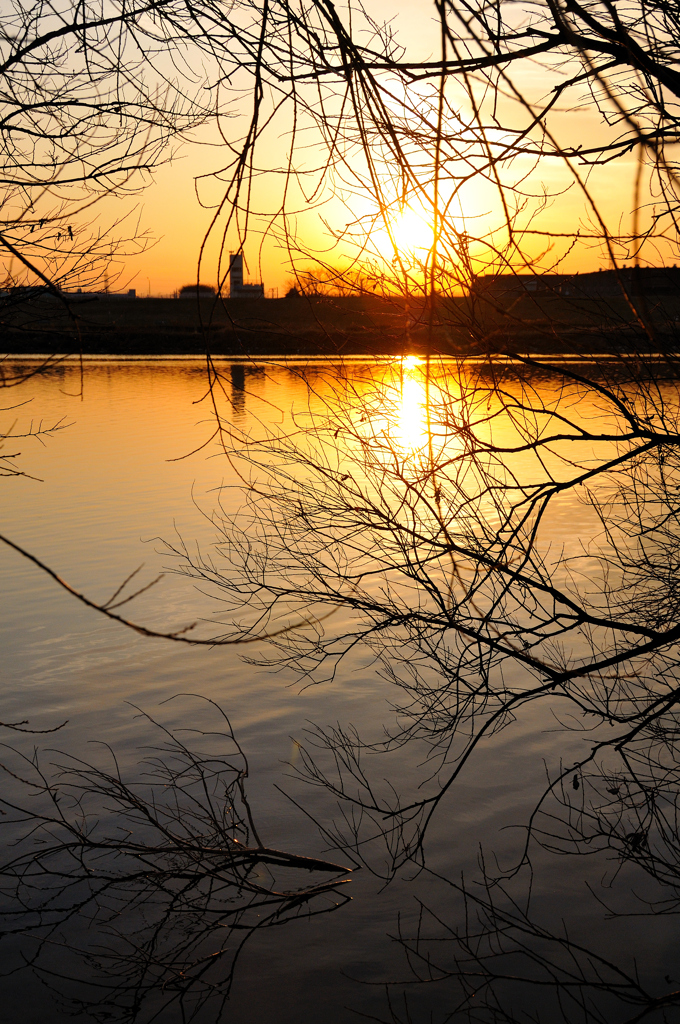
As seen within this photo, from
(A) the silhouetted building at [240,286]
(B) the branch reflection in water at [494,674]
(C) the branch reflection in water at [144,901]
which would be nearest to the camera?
(A) the silhouetted building at [240,286]

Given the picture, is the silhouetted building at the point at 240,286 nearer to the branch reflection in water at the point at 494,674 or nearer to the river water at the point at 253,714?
the river water at the point at 253,714

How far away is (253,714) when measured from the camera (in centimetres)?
734

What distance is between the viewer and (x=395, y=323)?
12.9 ft

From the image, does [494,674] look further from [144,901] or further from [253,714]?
[144,901]

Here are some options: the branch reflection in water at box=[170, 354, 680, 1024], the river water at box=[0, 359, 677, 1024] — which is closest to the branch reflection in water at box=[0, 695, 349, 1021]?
the river water at box=[0, 359, 677, 1024]

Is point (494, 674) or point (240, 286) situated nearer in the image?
point (240, 286)

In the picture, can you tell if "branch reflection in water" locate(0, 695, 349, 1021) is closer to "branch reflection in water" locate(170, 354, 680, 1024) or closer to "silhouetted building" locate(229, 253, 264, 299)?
"branch reflection in water" locate(170, 354, 680, 1024)

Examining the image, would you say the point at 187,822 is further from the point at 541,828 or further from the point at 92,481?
the point at 92,481

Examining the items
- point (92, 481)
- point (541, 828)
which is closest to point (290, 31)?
point (541, 828)

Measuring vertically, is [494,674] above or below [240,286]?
below

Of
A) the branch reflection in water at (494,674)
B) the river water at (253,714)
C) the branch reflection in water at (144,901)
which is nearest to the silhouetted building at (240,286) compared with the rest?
the river water at (253,714)

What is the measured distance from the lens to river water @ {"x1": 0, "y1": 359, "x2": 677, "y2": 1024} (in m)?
4.35

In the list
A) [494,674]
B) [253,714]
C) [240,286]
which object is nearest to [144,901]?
[253,714]

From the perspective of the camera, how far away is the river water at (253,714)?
4.35m
